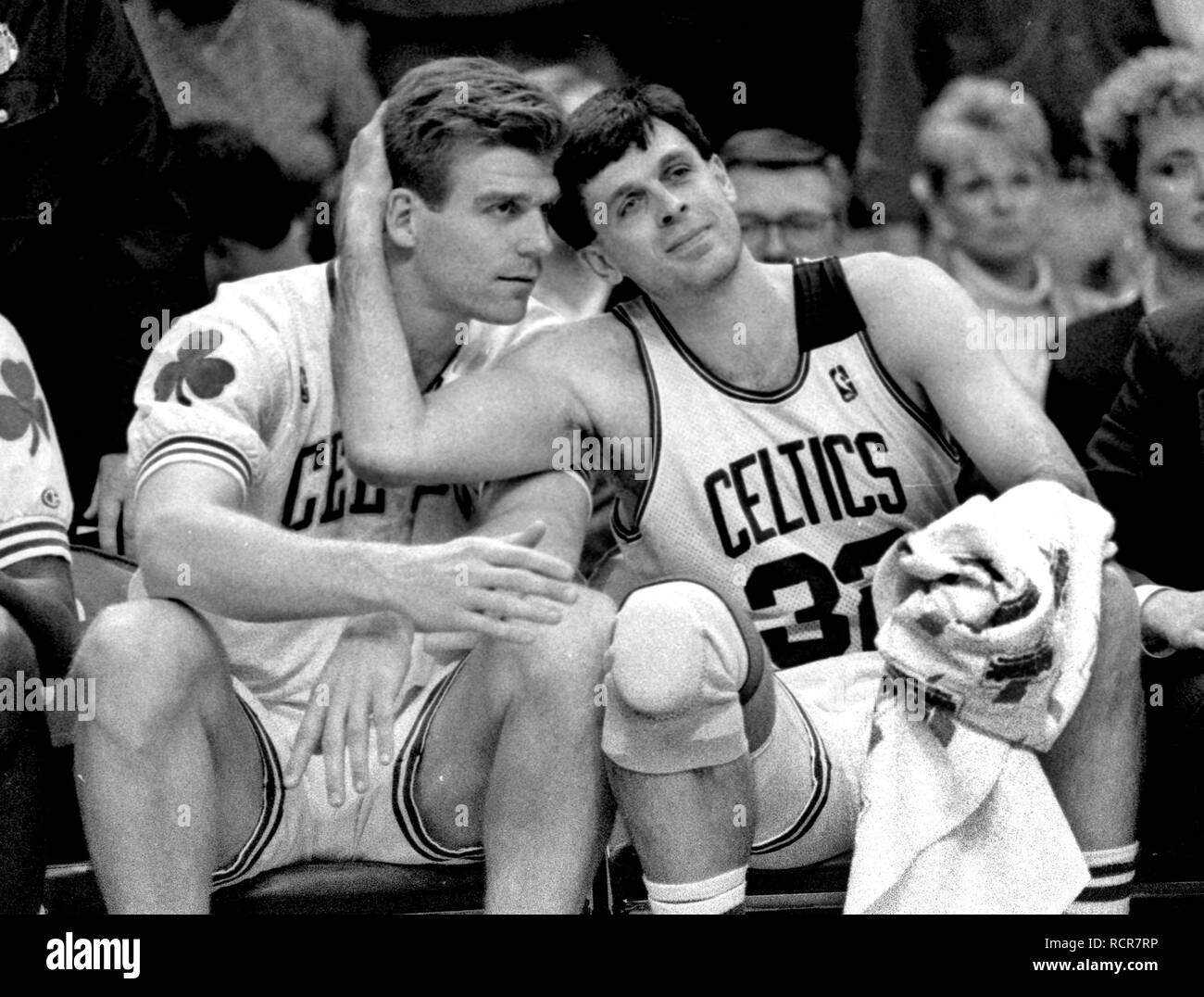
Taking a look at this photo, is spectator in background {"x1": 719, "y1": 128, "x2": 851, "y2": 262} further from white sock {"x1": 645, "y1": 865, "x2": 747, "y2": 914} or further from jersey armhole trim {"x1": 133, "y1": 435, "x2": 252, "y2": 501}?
white sock {"x1": 645, "y1": 865, "x2": 747, "y2": 914}

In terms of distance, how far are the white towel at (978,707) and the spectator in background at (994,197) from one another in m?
0.65

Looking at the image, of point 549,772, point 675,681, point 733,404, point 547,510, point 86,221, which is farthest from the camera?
point 86,221

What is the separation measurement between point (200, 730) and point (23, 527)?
370 mm

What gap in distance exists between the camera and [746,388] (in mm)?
1767

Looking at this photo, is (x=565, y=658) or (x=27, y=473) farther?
(x=27, y=473)

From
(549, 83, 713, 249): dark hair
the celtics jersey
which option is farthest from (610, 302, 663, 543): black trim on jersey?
(549, 83, 713, 249): dark hair

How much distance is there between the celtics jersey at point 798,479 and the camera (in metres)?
1.72

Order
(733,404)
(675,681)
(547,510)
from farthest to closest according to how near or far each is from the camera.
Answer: (733,404), (547,510), (675,681)

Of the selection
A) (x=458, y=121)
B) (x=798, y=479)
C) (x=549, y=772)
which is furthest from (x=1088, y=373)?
(x=549, y=772)

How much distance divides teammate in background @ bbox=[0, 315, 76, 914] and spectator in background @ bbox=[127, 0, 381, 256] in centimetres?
38

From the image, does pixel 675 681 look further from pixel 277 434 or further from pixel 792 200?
pixel 792 200

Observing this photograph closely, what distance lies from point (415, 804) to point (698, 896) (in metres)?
0.28

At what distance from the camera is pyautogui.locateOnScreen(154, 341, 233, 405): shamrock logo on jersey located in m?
1.59
